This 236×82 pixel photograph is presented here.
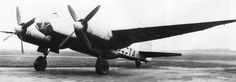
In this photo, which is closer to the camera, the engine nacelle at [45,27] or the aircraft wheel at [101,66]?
the engine nacelle at [45,27]

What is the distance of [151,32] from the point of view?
45.9ft

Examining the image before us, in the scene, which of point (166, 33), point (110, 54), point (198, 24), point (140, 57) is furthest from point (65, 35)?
point (140, 57)

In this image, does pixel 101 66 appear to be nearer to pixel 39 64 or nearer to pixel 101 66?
pixel 101 66

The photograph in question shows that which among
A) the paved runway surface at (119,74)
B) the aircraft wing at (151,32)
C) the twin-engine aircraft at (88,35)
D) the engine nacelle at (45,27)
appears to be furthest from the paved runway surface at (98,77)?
the engine nacelle at (45,27)

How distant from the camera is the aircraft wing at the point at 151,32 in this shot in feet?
43.3

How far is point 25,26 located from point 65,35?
230cm

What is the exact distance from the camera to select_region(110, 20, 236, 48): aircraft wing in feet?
43.3

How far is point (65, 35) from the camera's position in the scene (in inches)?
531

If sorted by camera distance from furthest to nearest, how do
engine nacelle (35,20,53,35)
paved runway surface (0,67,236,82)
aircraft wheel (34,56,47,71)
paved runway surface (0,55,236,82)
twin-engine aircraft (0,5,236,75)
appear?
aircraft wheel (34,56,47,71), engine nacelle (35,20,53,35), twin-engine aircraft (0,5,236,75), paved runway surface (0,55,236,82), paved runway surface (0,67,236,82)

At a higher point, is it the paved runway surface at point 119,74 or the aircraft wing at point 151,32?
the aircraft wing at point 151,32

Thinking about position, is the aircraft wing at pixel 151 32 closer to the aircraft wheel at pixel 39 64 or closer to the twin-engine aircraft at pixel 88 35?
the twin-engine aircraft at pixel 88 35

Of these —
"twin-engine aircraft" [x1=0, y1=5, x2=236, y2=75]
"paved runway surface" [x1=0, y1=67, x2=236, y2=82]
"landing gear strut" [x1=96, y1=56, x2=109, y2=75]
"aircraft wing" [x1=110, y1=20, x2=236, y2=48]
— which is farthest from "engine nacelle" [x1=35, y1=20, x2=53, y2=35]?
"aircraft wing" [x1=110, y1=20, x2=236, y2=48]

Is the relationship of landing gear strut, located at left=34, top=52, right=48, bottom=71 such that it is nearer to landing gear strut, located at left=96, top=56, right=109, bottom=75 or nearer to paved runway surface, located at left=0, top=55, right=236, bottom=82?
paved runway surface, located at left=0, top=55, right=236, bottom=82

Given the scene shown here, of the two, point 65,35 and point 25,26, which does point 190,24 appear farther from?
point 25,26
